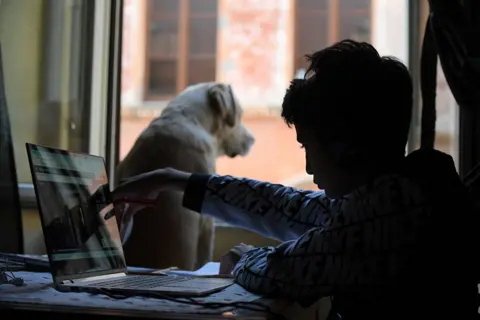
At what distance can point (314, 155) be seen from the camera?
0.77 m

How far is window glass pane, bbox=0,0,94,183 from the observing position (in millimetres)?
1512

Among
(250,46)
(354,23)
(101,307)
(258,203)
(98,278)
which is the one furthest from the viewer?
(250,46)

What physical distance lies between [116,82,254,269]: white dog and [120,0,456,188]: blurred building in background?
0.20 meters

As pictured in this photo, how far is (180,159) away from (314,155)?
0.75 metres

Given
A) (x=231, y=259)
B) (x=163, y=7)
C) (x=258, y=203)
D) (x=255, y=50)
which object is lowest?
(x=231, y=259)

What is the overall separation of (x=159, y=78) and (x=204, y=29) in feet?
→ 0.74

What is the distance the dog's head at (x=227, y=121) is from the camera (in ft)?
5.64

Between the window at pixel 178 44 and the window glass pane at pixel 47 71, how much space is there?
311 millimetres

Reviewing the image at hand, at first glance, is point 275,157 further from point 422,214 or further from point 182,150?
point 422,214

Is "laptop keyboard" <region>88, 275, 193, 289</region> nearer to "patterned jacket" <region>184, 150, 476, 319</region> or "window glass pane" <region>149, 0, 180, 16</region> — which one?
"patterned jacket" <region>184, 150, 476, 319</region>

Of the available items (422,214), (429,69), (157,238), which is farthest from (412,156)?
(157,238)

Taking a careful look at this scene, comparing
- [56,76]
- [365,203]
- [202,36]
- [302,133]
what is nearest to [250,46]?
[202,36]

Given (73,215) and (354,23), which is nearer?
(73,215)

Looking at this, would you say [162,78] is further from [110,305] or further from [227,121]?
[110,305]
